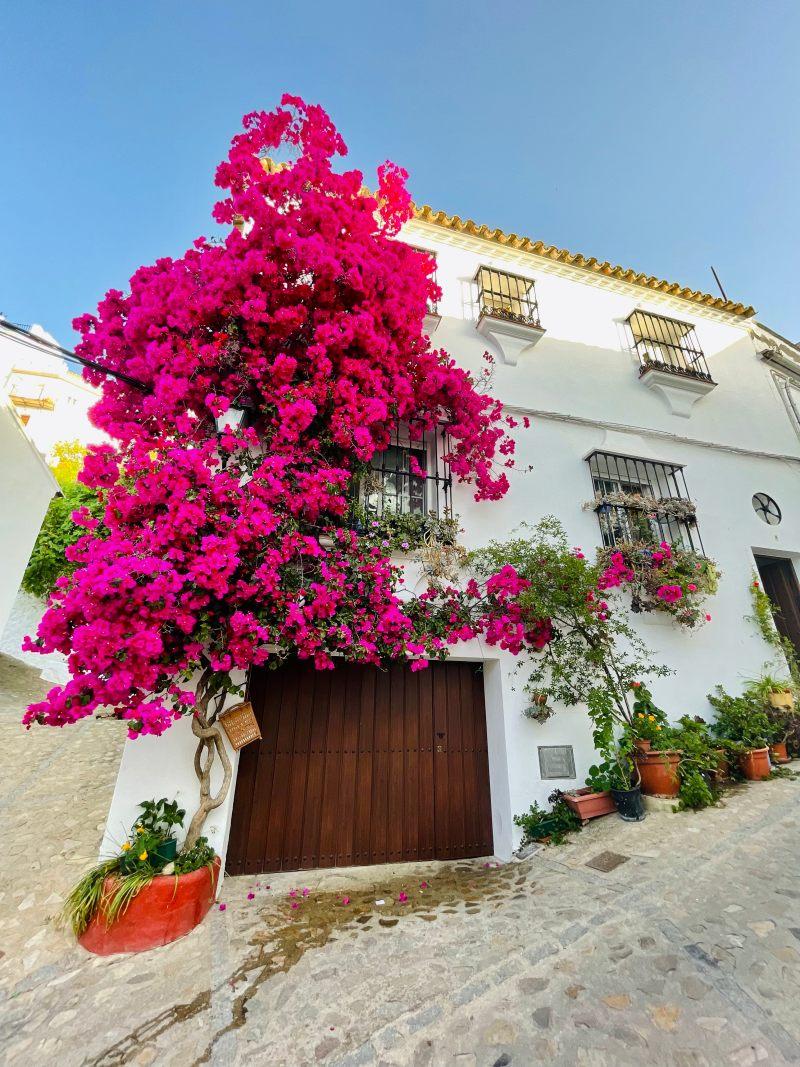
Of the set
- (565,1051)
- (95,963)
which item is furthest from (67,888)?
(565,1051)

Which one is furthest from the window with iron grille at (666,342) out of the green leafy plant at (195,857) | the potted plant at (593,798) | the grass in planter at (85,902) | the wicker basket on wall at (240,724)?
the grass in planter at (85,902)

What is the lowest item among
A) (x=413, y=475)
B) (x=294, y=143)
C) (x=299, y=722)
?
(x=299, y=722)

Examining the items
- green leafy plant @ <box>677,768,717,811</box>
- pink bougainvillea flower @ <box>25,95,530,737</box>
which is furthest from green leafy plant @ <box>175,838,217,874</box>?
green leafy plant @ <box>677,768,717,811</box>

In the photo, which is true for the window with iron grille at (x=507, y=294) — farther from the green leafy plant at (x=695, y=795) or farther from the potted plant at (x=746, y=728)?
the green leafy plant at (x=695, y=795)

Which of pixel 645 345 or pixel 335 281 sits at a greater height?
pixel 645 345

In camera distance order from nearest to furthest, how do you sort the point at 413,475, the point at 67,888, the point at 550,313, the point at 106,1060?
the point at 106,1060 < the point at 67,888 < the point at 413,475 < the point at 550,313

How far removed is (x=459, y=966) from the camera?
2453 mm

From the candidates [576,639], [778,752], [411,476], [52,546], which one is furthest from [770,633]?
[52,546]

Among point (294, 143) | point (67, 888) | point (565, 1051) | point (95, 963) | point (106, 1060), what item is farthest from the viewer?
point (294, 143)

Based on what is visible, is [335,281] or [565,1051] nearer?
[565,1051]

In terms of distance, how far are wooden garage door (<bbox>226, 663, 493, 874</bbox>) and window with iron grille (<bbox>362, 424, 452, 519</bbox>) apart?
1.87 metres

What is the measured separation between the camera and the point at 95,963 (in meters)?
2.64

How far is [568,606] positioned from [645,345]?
224 inches

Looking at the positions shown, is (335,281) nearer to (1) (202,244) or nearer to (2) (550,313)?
(1) (202,244)
